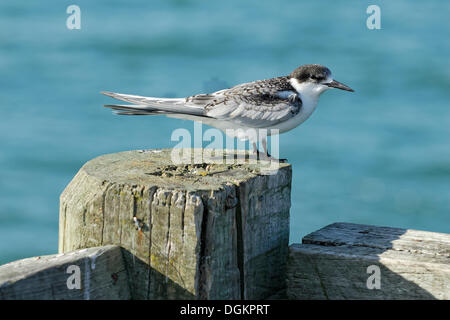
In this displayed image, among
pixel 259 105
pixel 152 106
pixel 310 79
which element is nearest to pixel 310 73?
pixel 310 79

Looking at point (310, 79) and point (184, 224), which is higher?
point (310, 79)

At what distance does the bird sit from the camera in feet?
15.9

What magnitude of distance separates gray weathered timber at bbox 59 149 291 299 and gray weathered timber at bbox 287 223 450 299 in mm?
227

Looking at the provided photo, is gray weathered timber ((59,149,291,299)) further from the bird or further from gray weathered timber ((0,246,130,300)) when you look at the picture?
the bird

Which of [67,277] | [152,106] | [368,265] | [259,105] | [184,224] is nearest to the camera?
[67,277]

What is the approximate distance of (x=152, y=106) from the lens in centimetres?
452

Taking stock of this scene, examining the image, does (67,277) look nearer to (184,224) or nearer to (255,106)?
(184,224)

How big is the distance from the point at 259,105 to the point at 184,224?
191cm

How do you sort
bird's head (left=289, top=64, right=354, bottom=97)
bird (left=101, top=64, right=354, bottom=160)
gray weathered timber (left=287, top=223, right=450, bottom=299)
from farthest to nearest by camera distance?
bird's head (left=289, top=64, right=354, bottom=97)
bird (left=101, top=64, right=354, bottom=160)
gray weathered timber (left=287, top=223, right=450, bottom=299)

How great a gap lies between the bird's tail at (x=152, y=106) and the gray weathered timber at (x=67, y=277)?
4.22ft

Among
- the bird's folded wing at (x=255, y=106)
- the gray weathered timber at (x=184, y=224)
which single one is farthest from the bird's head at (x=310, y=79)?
the gray weathered timber at (x=184, y=224)

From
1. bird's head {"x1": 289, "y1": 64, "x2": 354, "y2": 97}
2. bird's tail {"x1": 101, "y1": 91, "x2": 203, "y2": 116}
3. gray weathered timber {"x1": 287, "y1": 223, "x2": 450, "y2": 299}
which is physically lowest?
gray weathered timber {"x1": 287, "y1": 223, "x2": 450, "y2": 299}

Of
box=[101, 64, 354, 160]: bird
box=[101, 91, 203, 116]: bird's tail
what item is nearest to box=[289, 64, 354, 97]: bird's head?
box=[101, 64, 354, 160]: bird

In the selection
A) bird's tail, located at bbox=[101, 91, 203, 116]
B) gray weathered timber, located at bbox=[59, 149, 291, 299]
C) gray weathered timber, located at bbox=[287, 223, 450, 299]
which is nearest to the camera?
gray weathered timber, located at bbox=[59, 149, 291, 299]
